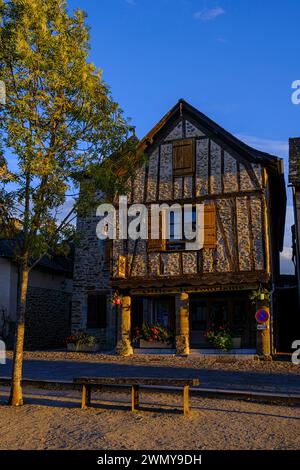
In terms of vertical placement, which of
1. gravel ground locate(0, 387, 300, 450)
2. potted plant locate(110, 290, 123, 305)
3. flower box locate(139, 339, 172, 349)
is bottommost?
gravel ground locate(0, 387, 300, 450)

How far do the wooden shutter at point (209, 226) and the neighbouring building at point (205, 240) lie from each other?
0.11 ft

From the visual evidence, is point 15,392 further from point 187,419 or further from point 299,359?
point 299,359

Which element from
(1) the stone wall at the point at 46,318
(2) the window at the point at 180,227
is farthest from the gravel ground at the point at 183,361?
(1) the stone wall at the point at 46,318

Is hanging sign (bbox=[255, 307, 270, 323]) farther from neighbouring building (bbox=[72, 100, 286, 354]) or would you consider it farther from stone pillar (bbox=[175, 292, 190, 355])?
stone pillar (bbox=[175, 292, 190, 355])

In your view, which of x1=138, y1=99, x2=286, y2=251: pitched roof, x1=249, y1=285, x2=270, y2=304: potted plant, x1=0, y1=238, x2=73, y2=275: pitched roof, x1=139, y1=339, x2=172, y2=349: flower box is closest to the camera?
x1=249, y1=285, x2=270, y2=304: potted plant

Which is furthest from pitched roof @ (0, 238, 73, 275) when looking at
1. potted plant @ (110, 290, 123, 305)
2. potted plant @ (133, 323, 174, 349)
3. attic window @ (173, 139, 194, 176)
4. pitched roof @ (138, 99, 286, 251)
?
attic window @ (173, 139, 194, 176)

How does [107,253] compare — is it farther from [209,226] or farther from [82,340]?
[209,226]

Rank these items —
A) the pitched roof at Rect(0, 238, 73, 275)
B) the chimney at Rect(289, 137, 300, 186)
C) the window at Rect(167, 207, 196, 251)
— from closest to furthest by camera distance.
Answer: the window at Rect(167, 207, 196, 251)
the chimney at Rect(289, 137, 300, 186)
the pitched roof at Rect(0, 238, 73, 275)

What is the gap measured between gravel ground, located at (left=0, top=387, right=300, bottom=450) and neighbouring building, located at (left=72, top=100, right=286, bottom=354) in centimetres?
805

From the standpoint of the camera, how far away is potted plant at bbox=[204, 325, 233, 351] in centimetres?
1656

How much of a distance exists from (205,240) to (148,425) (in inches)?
412

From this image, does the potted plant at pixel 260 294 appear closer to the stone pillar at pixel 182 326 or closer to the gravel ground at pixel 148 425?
the stone pillar at pixel 182 326

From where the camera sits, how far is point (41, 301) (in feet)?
78.5

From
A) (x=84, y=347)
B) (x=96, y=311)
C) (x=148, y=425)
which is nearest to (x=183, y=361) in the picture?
(x=84, y=347)
